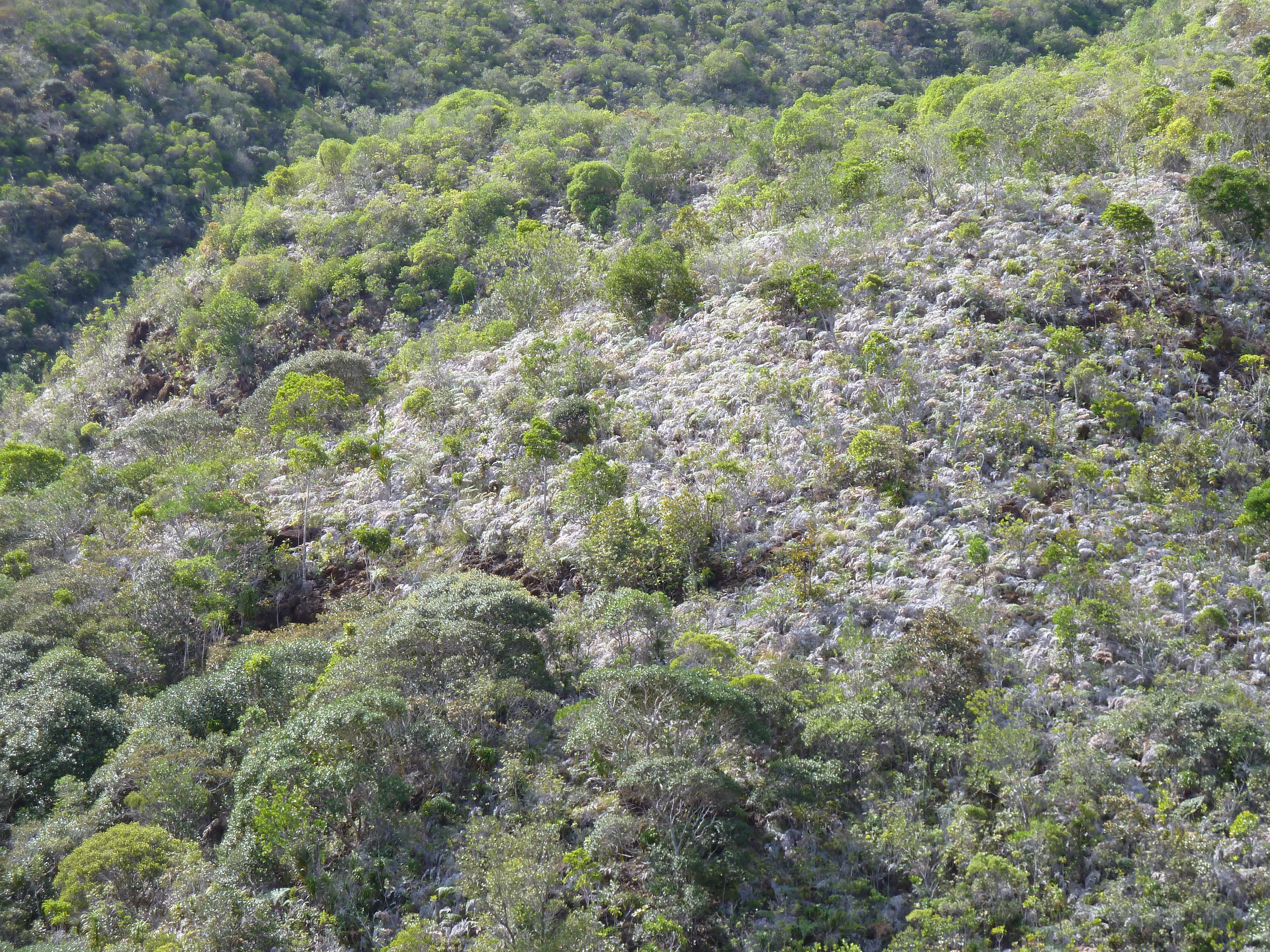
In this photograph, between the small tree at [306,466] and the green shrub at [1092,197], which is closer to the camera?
the small tree at [306,466]

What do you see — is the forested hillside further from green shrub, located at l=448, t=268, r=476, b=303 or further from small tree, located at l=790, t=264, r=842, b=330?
green shrub, located at l=448, t=268, r=476, b=303

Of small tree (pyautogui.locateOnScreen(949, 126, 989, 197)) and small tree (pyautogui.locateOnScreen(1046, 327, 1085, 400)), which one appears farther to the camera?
small tree (pyautogui.locateOnScreen(949, 126, 989, 197))

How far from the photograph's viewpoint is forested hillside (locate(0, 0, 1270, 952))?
15078 millimetres

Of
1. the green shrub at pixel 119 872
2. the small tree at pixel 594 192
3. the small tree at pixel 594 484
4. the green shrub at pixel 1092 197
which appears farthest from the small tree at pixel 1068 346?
the small tree at pixel 594 192

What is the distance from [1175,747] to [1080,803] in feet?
6.33

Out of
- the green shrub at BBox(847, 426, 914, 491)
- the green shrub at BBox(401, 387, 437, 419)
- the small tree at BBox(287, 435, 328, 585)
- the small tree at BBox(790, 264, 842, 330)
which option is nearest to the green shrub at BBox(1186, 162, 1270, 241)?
the small tree at BBox(790, 264, 842, 330)

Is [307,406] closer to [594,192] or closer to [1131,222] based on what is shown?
[594,192]

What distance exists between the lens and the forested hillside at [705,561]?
594 inches

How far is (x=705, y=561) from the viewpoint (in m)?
22.4

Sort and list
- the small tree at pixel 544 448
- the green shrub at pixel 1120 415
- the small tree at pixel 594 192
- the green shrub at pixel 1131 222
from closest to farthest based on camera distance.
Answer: the green shrub at pixel 1120 415, the green shrub at pixel 1131 222, the small tree at pixel 544 448, the small tree at pixel 594 192

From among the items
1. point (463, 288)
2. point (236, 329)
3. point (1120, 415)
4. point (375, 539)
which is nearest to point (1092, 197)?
point (1120, 415)

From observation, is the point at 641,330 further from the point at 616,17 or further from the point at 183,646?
the point at 616,17

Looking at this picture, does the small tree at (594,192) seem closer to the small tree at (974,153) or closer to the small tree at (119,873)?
the small tree at (974,153)

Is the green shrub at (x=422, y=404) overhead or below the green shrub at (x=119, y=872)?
overhead
